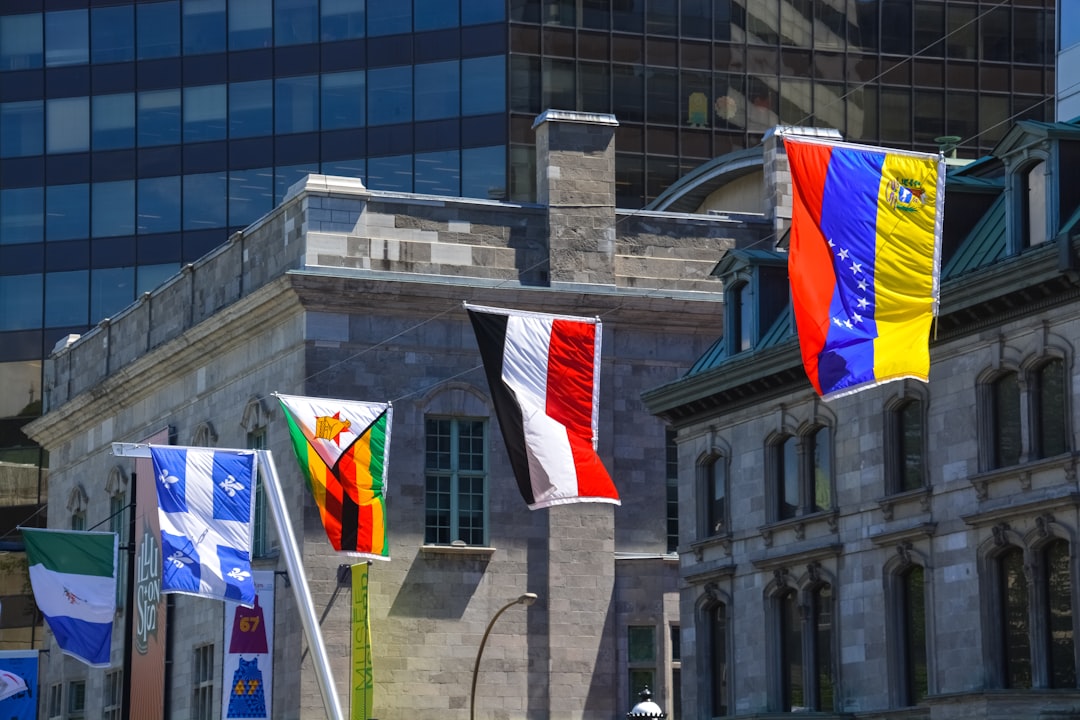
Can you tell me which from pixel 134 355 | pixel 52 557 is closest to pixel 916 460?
pixel 52 557

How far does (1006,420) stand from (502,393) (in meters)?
7.79

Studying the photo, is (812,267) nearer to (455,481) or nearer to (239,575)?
(239,575)

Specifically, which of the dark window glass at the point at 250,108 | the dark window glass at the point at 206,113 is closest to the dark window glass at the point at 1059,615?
the dark window glass at the point at 250,108

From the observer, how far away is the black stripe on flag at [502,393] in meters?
37.2

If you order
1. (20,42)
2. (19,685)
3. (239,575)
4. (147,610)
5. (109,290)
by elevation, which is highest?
(20,42)

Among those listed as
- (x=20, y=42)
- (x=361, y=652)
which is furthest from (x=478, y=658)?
(x=20, y=42)

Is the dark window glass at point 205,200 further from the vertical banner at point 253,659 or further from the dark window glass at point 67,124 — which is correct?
the vertical banner at point 253,659

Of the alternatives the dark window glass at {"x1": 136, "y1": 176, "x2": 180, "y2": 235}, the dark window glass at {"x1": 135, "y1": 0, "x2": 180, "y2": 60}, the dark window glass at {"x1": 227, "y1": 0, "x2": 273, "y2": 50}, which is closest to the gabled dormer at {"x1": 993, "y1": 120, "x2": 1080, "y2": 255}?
the dark window glass at {"x1": 227, "y1": 0, "x2": 273, "y2": 50}

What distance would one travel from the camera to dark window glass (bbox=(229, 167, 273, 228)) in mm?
82062

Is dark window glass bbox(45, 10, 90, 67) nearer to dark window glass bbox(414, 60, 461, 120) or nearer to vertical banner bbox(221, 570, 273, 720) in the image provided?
dark window glass bbox(414, 60, 461, 120)

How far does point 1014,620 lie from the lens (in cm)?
3800

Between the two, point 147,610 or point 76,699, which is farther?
point 76,699

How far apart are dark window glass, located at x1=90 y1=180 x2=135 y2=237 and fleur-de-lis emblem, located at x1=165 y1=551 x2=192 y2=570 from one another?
46.1 metres

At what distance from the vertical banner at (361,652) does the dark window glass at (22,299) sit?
38331mm
